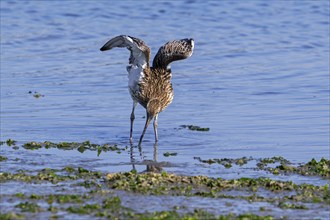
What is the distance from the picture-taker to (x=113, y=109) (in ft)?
48.8

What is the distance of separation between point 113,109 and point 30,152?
3.76 m

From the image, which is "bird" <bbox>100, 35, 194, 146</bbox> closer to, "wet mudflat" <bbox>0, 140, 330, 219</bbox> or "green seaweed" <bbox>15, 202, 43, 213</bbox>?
"wet mudflat" <bbox>0, 140, 330, 219</bbox>

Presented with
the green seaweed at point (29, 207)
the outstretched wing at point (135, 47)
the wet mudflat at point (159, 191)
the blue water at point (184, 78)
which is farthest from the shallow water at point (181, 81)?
the green seaweed at point (29, 207)

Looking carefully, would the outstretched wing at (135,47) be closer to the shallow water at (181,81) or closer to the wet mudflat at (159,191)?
the shallow water at (181,81)

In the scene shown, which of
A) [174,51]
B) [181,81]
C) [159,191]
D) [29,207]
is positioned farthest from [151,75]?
[29,207]

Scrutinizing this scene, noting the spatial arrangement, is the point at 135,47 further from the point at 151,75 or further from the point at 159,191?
the point at 159,191

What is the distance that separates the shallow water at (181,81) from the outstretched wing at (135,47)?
1.06 metres

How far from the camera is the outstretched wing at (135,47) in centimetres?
1270

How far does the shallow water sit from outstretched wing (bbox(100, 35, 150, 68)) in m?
1.06

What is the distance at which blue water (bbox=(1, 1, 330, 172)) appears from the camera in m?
12.6

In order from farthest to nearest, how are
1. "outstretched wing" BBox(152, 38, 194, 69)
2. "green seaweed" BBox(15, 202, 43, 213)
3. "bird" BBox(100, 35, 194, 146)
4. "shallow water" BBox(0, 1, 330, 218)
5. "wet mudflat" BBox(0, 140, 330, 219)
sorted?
"outstretched wing" BBox(152, 38, 194, 69)
"bird" BBox(100, 35, 194, 146)
"shallow water" BBox(0, 1, 330, 218)
"wet mudflat" BBox(0, 140, 330, 219)
"green seaweed" BBox(15, 202, 43, 213)

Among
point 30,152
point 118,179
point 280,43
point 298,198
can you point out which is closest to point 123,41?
point 30,152

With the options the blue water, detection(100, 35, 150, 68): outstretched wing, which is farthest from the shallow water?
detection(100, 35, 150, 68): outstretched wing

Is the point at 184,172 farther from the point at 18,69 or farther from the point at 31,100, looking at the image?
the point at 18,69
